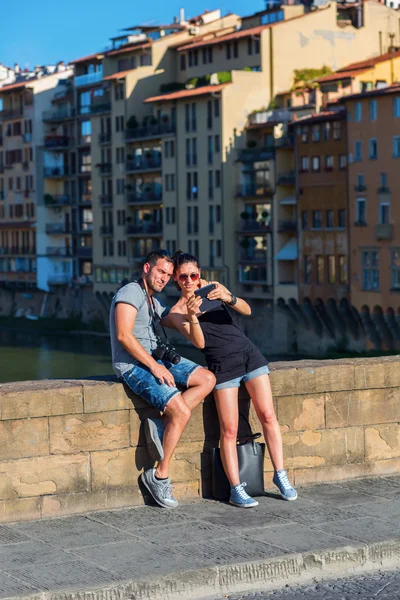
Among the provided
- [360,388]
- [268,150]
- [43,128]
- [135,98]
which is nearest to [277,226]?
[268,150]

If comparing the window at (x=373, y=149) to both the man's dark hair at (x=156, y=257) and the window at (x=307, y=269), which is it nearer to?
the window at (x=307, y=269)

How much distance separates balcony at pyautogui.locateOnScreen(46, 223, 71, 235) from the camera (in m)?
92.6

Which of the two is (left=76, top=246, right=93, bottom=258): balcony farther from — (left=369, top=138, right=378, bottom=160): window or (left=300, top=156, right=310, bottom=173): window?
(left=369, top=138, right=378, bottom=160): window

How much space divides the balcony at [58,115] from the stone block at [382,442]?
82.3 m

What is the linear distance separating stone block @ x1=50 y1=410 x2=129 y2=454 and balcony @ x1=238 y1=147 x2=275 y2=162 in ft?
197

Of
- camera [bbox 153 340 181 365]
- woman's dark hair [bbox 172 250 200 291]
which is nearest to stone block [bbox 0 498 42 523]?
camera [bbox 153 340 181 365]

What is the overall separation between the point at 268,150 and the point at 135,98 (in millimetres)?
14458

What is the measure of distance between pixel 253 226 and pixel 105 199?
15804 mm

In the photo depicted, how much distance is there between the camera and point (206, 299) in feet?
30.4

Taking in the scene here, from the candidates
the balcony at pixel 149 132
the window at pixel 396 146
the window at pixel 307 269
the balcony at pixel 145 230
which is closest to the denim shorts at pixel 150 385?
the window at pixel 396 146

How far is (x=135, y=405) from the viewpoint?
362 inches

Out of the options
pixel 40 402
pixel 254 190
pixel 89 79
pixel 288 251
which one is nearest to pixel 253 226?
pixel 254 190

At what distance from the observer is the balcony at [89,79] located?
88.7 m

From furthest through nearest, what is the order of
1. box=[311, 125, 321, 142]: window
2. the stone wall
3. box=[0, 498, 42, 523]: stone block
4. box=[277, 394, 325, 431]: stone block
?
box=[311, 125, 321, 142]: window
box=[277, 394, 325, 431]: stone block
the stone wall
box=[0, 498, 42, 523]: stone block
